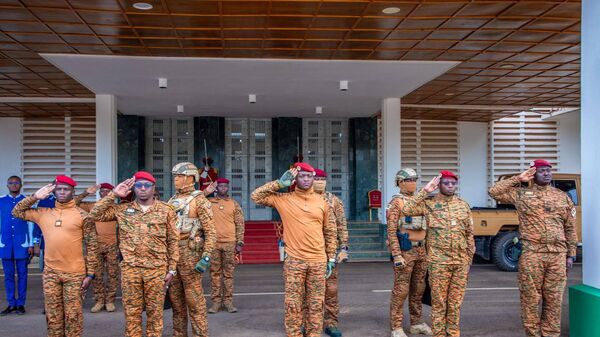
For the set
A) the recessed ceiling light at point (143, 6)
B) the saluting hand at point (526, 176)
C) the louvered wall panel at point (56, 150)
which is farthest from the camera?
the louvered wall panel at point (56, 150)

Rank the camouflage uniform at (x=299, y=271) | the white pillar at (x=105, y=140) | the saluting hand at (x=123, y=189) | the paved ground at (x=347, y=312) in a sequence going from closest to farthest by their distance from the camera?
1. the saluting hand at (x=123, y=189)
2. the camouflage uniform at (x=299, y=271)
3. the paved ground at (x=347, y=312)
4. the white pillar at (x=105, y=140)

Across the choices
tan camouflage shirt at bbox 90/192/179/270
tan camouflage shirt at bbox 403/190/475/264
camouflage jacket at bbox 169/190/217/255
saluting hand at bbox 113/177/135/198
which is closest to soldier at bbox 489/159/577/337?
tan camouflage shirt at bbox 403/190/475/264

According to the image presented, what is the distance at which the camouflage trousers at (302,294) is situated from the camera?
5.25 meters

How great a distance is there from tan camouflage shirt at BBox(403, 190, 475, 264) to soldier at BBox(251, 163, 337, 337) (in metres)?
1.05

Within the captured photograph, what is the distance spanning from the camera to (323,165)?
16.8 meters

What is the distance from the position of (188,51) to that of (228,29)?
1406mm

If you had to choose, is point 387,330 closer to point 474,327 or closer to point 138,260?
point 474,327

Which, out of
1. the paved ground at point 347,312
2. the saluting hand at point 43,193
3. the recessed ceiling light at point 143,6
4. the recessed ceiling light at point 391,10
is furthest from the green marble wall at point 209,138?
the saluting hand at point 43,193

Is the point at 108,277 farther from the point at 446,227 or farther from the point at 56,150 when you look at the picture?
the point at 56,150

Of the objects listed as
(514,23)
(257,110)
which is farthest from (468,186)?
(514,23)

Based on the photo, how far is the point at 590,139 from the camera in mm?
5465

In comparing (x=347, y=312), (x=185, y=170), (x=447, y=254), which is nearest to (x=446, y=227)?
(x=447, y=254)

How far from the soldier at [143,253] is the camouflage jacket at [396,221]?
2.34m

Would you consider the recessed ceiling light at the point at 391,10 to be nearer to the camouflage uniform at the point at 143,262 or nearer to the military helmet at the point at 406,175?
the military helmet at the point at 406,175
